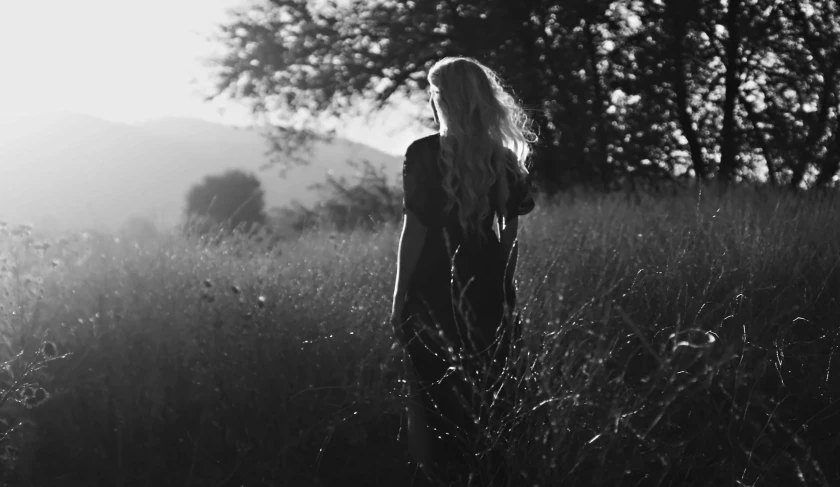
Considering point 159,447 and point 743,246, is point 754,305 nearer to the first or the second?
point 743,246

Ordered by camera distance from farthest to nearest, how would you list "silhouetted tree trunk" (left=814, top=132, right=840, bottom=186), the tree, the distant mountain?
the distant mountain → the tree → "silhouetted tree trunk" (left=814, top=132, right=840, bottom=186)

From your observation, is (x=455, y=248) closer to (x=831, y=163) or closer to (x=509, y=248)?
(x=509, y=248)

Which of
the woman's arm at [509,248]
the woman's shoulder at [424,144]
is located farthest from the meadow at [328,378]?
the woman's shoulder at [424,144]

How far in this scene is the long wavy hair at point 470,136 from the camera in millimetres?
2496

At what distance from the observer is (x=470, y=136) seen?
2.51 metres

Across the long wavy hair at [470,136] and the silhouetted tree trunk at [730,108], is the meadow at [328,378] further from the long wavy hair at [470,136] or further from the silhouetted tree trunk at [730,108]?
the silhouetted tree trunk at [730,108]

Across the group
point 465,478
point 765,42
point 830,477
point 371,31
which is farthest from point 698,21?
point 465,478

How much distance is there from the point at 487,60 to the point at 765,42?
167 inches

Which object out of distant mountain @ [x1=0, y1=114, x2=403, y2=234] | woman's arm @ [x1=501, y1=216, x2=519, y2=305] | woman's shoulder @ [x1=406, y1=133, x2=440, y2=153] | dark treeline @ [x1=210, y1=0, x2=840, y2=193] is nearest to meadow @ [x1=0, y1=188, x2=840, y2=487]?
woman's arm @ [x1=501, y1=216, x2=519, y2=305]

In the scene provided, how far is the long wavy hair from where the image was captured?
2.50 meters

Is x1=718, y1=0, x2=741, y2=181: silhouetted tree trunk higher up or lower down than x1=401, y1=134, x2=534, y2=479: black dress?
higher up

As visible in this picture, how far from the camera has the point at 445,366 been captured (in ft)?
8.63

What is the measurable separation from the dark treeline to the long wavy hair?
299 inches

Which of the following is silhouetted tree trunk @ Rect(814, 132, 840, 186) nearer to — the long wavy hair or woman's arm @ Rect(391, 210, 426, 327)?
the long wavy hair
